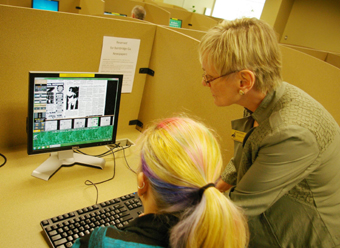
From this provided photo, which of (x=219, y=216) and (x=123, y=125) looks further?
(x=123, y=125)

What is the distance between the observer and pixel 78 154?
134 cm

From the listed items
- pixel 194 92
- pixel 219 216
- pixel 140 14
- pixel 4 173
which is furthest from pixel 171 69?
pixel 140 14

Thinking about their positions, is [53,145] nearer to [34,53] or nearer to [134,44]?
[34,53]

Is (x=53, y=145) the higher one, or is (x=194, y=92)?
(x=194, y=92)

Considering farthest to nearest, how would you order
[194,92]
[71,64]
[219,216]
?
[194,92], [71,64], [219,216]

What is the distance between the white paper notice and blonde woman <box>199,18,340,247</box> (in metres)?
0.62

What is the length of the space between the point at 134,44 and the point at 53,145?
0.66 m

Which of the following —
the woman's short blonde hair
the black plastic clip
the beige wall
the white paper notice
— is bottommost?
the black plastic clip

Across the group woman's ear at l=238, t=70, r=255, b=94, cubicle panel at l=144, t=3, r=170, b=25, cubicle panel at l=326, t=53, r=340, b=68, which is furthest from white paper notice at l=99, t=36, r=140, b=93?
cubicle panel at l=144, t=3, r=170, b=25

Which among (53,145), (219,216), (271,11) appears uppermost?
(271,11)

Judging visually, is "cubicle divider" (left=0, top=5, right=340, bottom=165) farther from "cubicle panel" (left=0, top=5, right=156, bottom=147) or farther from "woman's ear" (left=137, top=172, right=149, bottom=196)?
"woman's ear" (left=137, top=172, right=149, bottom=196)

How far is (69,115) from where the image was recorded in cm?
117

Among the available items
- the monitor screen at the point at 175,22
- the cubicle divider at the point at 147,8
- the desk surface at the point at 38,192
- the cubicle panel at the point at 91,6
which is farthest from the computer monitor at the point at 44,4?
the desk surface at the point at 38,192

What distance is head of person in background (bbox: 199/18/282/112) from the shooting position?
2.67 ft
